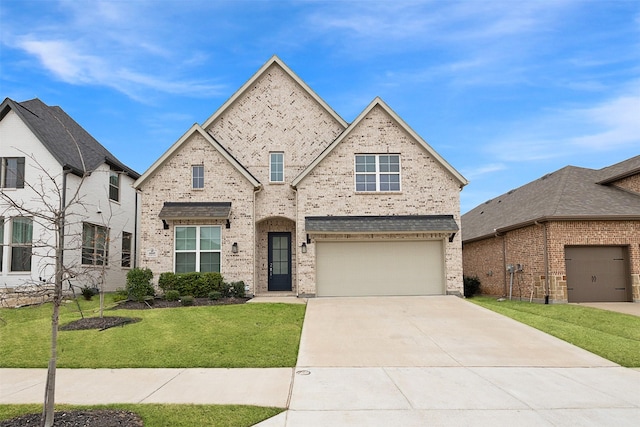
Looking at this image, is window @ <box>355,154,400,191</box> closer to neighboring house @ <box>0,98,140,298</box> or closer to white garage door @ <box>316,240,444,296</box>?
white garage door @ <box>316,240,444,296</box>

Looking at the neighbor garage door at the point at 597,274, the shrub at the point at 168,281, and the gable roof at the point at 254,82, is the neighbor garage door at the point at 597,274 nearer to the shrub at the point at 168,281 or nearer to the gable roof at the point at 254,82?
the gable roof at the point at 254,82

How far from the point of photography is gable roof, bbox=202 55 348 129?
67.3 ft

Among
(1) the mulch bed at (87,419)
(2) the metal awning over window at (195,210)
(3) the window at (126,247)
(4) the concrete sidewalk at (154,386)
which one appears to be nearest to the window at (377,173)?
A: (2) the metal awning over window at (195,210)

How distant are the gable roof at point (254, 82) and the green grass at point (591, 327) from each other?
10328mm

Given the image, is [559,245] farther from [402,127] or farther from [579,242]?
[402,127]

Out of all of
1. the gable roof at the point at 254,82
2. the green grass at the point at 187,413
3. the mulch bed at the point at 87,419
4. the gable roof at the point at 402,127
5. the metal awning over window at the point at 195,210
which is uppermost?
the gable roof at the point at 254,82

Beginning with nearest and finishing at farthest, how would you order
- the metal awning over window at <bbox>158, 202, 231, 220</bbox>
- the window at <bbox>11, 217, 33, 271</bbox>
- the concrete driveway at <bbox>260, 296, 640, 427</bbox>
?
the concrete driveway at <bbox>260, 296, 640, 427</bbox>, the metal awning over window at <bbox>158, 202, 231, 220</bbox>, the window at <bbox>11, 217, 33, 271</bbox>

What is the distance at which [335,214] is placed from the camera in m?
18.6

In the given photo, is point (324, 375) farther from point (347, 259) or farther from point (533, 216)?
point (533, 216)

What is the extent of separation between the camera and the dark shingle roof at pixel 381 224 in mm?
17891

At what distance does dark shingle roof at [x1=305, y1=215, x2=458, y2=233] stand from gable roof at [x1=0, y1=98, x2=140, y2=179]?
9.09 metres

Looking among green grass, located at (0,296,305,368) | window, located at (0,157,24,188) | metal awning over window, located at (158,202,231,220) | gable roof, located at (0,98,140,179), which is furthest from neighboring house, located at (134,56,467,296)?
window, located at (0,157,24,188)

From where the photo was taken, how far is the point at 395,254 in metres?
18.6

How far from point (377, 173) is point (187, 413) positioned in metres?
14.0
